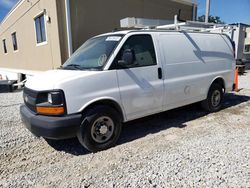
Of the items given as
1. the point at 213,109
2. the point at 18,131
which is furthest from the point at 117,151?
the point at 213,109

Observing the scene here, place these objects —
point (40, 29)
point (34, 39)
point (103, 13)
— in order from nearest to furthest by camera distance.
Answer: point (103, 13), point (40, 29), point (34, 39)

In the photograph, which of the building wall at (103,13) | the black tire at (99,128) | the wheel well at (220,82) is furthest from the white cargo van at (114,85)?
the building wall at (103,13)

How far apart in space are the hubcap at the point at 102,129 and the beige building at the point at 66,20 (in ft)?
20.1

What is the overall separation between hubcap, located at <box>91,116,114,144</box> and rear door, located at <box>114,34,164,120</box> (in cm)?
41

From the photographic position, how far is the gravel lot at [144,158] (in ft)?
9.74

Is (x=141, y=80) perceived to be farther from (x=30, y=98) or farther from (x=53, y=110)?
(x=30, y=98)

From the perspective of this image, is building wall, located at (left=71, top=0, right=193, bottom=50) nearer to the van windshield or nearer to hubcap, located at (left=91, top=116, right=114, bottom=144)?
the van windshield

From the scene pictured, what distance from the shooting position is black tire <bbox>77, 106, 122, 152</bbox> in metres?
3.59

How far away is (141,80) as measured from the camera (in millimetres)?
4156

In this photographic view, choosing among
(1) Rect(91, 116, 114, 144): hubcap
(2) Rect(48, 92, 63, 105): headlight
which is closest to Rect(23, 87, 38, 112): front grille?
(2) Rect(48, 92, 63, 105): headlight

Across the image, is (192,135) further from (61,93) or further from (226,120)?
(61,93)

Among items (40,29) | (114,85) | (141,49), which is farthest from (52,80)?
(40,29)

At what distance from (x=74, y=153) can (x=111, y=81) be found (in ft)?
4.63

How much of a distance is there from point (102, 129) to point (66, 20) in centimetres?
660
